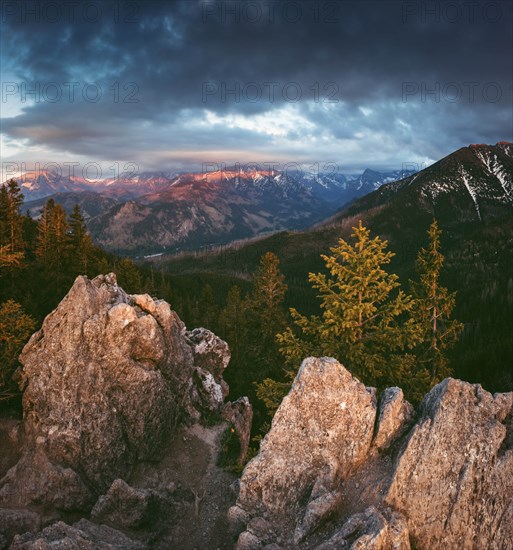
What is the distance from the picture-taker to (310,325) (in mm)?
21109

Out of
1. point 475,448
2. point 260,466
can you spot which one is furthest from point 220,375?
point 475,448

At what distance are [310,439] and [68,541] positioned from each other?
10.2 meters

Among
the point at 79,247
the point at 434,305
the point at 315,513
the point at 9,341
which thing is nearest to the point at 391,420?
the point at 315,513

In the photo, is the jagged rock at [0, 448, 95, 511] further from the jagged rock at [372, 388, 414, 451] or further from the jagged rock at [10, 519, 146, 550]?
the jagged rock at [372, 388, 414, 451]

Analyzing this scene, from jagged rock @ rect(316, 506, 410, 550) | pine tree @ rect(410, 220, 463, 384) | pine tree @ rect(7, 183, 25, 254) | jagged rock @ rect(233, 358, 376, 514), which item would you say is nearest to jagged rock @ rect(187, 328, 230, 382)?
A: pine tree @ rect(410, 220, 463, 384)

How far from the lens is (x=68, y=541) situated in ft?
47.0

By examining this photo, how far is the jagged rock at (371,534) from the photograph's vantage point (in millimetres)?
12109

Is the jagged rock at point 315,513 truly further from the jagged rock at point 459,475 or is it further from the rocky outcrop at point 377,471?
the jagged rock at point 459,475

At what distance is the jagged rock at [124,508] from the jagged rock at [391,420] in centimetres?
1330

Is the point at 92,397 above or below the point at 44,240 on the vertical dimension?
below

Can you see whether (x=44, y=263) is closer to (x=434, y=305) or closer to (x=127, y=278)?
(x=127, y=278)

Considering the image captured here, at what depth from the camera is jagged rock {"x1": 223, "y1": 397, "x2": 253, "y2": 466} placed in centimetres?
3225

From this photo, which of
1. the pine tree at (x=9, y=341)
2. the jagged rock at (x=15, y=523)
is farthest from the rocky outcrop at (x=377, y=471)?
the pine tree at (x=9, y=341)

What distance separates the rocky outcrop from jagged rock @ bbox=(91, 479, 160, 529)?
7.66 meters
